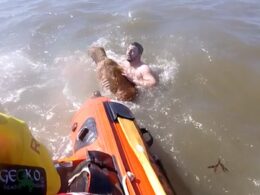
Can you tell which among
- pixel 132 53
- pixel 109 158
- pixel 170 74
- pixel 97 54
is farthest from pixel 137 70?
pixel 109 158

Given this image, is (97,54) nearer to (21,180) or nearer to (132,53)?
(132,53)

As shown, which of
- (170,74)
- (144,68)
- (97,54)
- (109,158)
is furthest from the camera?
(97,54)

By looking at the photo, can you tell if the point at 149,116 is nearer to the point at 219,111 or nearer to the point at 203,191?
the point at 219,111

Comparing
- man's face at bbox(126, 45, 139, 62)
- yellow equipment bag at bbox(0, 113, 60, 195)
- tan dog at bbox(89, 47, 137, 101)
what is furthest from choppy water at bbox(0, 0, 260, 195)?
yellow equipment bag at bbox(0, 113, 60, 195)

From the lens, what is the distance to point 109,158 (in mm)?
3191

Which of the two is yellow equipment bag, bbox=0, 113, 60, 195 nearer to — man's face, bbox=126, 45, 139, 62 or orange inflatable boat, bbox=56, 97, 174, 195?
orange inflatable boat, bbox=56, 97, 174, 195

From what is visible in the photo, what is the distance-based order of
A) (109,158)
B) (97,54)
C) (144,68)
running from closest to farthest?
(109,158)
(144,68)
(97,54)

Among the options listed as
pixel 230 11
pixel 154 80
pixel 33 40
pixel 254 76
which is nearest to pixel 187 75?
pixel 154 80

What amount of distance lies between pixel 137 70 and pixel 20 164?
13.0ft

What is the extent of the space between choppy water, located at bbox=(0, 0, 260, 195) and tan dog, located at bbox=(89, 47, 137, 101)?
0.18m

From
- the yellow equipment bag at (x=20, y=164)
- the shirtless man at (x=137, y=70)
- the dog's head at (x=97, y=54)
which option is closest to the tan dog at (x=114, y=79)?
the dog's head at (x=97, y=54)

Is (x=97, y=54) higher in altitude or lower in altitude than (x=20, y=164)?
lower

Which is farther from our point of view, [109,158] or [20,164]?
[109,158]

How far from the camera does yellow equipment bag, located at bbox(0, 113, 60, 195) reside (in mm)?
1711
